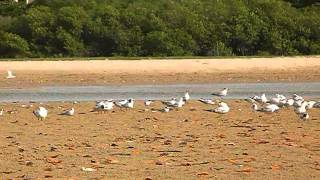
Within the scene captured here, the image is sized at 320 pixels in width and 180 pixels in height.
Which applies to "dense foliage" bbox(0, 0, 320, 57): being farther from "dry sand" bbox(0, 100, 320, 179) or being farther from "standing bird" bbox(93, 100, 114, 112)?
"dry sand" bbox(0, 100, 320, 179)

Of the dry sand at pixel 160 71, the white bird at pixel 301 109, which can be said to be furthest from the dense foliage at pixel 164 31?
the white bird at pixel 301 109

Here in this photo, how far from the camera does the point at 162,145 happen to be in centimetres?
1038

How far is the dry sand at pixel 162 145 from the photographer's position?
8.38 m

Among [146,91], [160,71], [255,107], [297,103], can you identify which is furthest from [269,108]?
[160,71]

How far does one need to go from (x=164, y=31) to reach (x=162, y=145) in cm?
2848

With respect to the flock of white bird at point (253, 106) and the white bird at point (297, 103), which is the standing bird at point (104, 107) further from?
the white bird at point (297, 103)

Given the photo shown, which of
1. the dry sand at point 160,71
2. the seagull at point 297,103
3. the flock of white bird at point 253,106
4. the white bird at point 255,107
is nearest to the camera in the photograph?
the flock of white bird at point 253,106

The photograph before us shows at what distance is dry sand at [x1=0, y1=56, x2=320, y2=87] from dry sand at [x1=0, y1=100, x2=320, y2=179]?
32.6ft

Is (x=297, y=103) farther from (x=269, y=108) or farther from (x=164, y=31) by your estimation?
(x=164, y=31)

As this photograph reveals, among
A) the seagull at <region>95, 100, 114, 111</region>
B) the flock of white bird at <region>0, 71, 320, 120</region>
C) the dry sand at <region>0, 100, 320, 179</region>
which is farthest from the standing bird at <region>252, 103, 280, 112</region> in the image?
the seagull at <region>95, 100, 114, 111</region>

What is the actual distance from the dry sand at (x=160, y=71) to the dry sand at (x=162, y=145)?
32.6 feet

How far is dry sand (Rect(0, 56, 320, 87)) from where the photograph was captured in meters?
25.1

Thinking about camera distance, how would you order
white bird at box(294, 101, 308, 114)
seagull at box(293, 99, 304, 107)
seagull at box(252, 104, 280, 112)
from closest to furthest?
white bird at box(294, 101, 308, 114) → seagull at box(252, 104, 280, 112) → seagull at box(293, 99, 304, 107)

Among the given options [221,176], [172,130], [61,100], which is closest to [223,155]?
[221,176]
